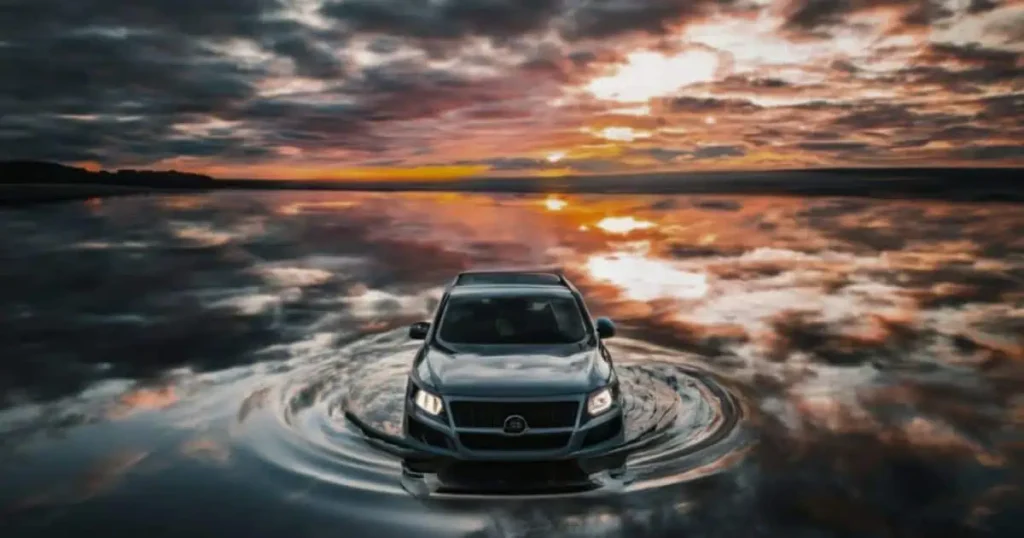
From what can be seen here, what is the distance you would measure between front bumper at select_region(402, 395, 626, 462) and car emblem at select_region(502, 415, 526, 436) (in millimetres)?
35

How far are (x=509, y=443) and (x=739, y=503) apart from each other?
1993mm

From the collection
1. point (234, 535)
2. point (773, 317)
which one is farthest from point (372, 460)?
point (773, 317)

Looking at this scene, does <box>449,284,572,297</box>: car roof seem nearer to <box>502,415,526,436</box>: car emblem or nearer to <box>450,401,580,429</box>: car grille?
<box>450,401,580,429</box>: car grille

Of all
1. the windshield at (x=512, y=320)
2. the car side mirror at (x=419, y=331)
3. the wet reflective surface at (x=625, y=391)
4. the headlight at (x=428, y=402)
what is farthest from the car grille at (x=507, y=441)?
the car side mirror at (x=419, y=331)

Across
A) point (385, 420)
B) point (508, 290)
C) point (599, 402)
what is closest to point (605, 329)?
point (508, 290)

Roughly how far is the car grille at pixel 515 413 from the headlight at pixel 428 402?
161 millimetres

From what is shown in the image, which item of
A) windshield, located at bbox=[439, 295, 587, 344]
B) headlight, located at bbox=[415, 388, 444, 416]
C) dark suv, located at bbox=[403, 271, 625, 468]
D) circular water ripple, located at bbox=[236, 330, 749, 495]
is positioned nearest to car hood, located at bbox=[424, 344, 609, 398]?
dark suv, located at bbox=[403, 271, 625, 468]

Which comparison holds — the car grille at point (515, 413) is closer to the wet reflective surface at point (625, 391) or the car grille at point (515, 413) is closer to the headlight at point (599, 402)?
the headlight at point (599, 402)

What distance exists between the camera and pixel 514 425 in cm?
821

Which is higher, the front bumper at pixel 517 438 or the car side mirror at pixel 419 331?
the car side mirror at pixel 419 331

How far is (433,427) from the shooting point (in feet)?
27.5

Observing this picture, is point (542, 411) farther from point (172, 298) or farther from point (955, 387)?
point (172, 298)

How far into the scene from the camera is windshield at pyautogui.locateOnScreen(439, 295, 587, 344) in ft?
31.9

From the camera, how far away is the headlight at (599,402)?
841cm
